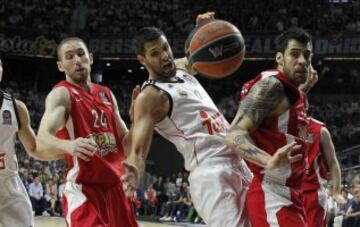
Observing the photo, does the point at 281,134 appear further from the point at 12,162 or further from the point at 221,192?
the point at 12,162

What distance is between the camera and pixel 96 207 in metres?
4.09

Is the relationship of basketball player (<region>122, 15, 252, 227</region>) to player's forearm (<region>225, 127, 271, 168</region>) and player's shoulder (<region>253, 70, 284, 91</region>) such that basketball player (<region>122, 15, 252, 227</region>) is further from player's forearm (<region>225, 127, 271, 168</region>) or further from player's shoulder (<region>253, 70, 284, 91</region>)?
player's shoulder (<region>253, 70, 284, 91</region>)

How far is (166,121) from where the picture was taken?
12.8 ft

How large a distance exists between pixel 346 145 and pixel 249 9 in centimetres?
710

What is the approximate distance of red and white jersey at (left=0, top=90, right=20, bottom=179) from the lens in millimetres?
4543

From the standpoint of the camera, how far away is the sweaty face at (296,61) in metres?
3.60

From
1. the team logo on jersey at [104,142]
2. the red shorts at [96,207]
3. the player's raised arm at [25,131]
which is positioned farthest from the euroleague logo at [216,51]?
the player's raised arm at [25,131]

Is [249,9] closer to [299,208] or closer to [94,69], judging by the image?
[94,69]

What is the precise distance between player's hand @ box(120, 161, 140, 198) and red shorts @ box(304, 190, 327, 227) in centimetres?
247

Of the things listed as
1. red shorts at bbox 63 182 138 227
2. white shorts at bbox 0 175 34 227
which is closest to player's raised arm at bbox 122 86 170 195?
red shorts at bbox 63 182 138 227

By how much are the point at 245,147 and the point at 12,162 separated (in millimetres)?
1964

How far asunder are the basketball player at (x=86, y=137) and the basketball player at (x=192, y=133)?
0.47m

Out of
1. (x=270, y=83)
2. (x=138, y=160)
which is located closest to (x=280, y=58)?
(x=270, y=83)

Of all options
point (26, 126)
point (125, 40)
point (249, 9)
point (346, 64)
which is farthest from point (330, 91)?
point (26, 126)
